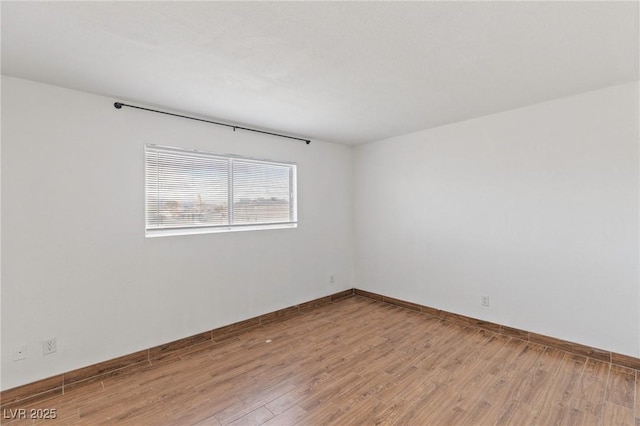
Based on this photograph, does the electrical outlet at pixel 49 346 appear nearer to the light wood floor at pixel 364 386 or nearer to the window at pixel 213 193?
the light wood floor at pixel 364 386

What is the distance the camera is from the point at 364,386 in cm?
229

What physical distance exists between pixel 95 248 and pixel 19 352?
33.8 inches

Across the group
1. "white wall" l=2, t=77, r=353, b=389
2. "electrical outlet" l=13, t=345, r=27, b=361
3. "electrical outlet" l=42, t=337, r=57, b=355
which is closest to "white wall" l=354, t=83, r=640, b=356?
"white wall" l=2, t=77, r=353, b=389

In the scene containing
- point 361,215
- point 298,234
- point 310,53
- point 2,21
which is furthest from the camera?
point 361,215

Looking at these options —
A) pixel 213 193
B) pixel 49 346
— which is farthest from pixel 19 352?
pixel 213 193

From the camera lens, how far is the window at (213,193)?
2.90 meters

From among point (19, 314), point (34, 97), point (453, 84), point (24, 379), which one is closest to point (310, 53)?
point (453, 84)

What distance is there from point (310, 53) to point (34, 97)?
85.3 inches

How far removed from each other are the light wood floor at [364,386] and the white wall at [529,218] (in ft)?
1.45

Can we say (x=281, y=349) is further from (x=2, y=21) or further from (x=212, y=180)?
(x=2, y=21)

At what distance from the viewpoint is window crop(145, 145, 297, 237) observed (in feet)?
9.52

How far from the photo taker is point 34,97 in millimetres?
2256

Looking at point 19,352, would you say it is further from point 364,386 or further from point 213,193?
point 364,386

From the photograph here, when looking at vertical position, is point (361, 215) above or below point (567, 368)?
above
